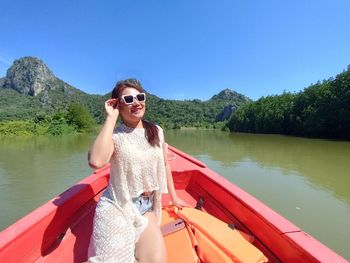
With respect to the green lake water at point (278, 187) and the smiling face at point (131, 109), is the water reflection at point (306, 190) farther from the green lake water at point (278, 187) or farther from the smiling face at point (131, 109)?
the smiling face at point (131, 109)

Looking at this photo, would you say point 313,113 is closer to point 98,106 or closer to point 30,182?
point 30,182

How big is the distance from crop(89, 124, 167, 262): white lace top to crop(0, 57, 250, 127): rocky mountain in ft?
232

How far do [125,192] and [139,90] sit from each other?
23.7 inches

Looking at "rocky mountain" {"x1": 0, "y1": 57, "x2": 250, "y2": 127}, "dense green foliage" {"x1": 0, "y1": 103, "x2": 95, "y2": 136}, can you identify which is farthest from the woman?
"rocky mountain" {"x1": 0, "y1": 57, "x2": 250, "y2": 127}

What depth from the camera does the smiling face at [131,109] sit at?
1.88 meters

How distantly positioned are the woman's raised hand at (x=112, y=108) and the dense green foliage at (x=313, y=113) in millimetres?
28231

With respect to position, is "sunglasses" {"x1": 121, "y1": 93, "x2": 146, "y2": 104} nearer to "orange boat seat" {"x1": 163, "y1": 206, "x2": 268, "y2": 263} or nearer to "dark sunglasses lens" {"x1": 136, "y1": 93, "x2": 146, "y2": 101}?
"dark sunglasses lens" {"x1": 136, "y1": 93, "x2": 146, "y2": 101}

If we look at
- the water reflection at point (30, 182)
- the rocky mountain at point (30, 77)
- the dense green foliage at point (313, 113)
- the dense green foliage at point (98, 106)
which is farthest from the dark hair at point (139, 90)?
the rocky mountain at point (30, 77)

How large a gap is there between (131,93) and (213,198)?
1483mm

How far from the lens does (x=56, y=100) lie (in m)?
92.3

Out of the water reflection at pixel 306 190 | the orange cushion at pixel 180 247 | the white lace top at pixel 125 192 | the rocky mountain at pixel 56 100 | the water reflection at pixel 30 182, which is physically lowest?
the water reflection at pixel 30 182

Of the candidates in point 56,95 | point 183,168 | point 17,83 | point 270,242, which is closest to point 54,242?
point 270,242

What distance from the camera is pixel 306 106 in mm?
35188

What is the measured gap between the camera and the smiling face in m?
1.88
